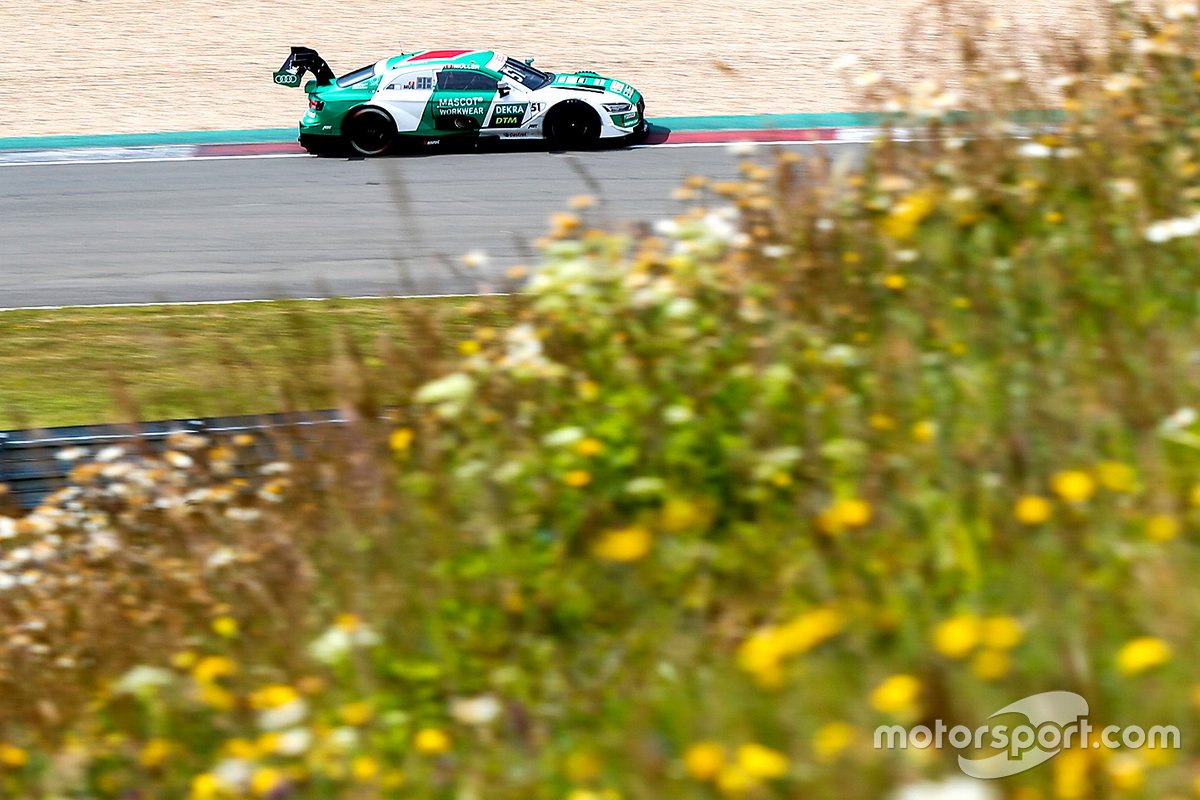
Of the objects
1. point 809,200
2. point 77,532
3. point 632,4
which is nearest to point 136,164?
point 632,4

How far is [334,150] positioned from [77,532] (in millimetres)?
14852

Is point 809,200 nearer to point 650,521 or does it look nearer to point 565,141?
point 650,521

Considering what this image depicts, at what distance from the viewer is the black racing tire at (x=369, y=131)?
60.4 feet

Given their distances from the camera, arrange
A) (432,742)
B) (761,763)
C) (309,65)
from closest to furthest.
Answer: (761,763) < (432,742) < (309,65)

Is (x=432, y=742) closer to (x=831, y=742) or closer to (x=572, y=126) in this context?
(x=831, y=742)

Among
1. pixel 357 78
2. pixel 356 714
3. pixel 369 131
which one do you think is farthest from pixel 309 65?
pixel 356 714

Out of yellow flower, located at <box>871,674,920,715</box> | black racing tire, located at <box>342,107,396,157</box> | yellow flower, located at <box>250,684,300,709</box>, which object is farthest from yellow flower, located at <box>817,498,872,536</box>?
black racing tire, located at <box>342,107,396,157</box>

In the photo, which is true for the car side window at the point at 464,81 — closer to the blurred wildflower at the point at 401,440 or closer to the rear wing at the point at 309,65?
the rear wing at the point at 309,65

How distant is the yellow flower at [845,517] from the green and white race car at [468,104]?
15847 millimetres

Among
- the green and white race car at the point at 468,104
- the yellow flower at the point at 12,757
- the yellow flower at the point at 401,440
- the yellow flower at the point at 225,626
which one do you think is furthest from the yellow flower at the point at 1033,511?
the green and white race car at the point at 468,104

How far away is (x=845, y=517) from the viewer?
2.62 m

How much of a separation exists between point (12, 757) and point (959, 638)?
2.05 metres

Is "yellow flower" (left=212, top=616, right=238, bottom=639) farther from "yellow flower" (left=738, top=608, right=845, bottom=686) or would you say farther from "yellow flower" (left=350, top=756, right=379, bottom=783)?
"yellow flower" (left=738, top=608, right=845, bottom=686)

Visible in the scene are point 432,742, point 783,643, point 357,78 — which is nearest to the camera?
point 783,643
